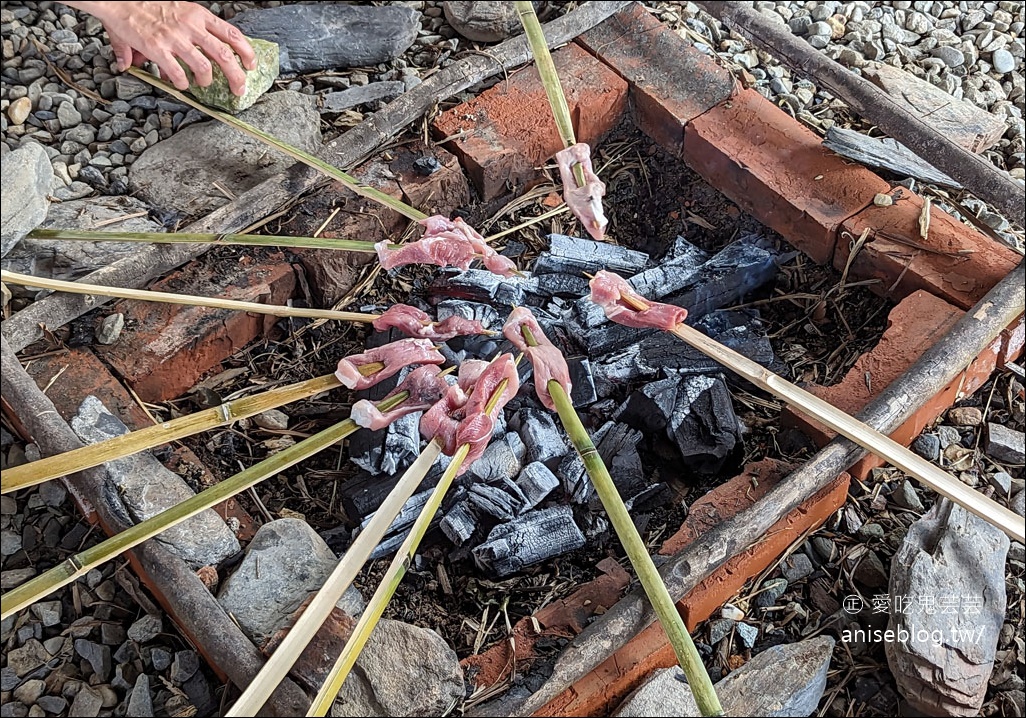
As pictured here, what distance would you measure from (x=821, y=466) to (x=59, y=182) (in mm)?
2185

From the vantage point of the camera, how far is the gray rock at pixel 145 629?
2.16 m

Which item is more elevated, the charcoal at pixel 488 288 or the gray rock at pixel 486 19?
the gray rock at pixel 486 19

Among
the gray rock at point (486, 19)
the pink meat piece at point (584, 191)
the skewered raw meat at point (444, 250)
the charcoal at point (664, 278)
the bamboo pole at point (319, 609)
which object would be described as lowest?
the charcoal at point (664, 278)

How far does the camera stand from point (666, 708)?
197cm

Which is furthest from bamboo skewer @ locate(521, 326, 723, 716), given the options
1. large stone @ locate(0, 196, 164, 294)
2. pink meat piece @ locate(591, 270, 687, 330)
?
Result: large stone @ locate(0, 196, 164, 294)

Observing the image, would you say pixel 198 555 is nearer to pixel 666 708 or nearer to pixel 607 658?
pixel 607 658

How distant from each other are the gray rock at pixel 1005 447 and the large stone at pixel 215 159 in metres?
1.98

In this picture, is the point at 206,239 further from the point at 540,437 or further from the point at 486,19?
the point at 486,19

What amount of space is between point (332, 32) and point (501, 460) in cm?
160

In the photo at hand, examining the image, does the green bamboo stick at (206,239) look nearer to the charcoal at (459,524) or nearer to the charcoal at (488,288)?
the charcoal at (488,288)

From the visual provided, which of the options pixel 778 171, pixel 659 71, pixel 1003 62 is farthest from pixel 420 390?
pixel 1003 62

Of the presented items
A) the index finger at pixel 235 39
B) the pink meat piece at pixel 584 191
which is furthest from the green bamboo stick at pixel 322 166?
the pink meat piece at pixel 584 191

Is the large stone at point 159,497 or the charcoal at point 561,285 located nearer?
the large stone at point 159,497

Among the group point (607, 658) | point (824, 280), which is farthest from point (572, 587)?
point (824, 280)
